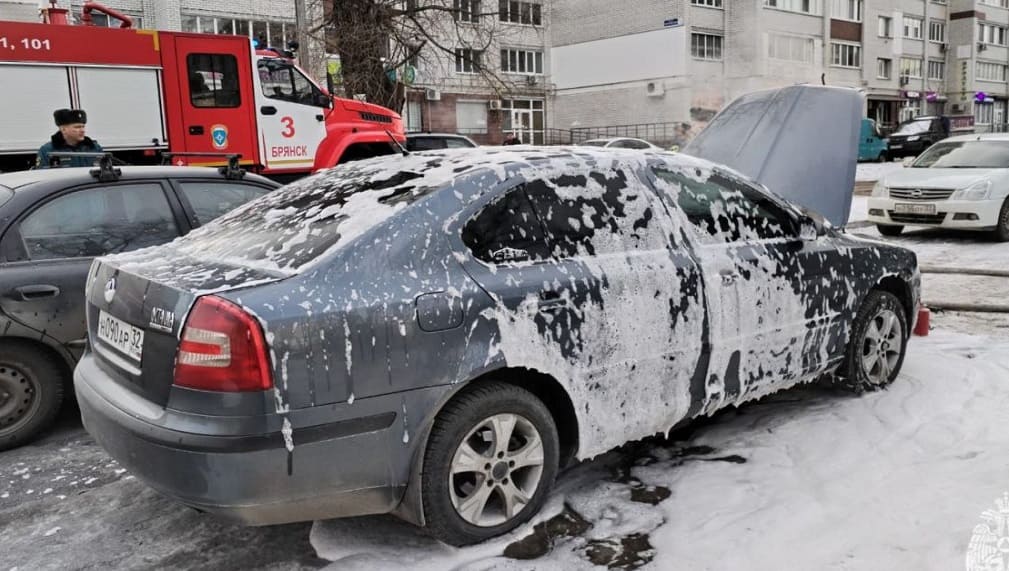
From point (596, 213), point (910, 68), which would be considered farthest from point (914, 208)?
point (910, 68)

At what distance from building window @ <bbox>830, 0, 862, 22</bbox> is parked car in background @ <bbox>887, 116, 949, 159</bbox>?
14.6 metres

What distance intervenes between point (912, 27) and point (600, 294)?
59267mm

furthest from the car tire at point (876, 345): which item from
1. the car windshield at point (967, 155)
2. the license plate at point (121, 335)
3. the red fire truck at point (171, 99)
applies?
the car windshield at point (967, 155)

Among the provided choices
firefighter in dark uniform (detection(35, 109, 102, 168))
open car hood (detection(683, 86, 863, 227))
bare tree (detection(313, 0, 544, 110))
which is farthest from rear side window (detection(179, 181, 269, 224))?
bare tree (detection(313, 0, 544, 110))

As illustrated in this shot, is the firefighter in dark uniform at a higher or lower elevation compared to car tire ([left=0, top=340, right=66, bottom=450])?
higher

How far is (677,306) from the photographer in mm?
3551

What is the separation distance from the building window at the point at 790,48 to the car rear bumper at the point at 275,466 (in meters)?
44.7

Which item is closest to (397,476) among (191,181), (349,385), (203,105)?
(349,385)

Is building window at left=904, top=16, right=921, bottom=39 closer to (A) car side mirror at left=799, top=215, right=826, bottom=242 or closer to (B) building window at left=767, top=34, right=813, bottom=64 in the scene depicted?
(B) building window at left=767, top=34, right=813, bottom=64

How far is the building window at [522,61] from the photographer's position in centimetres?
4366

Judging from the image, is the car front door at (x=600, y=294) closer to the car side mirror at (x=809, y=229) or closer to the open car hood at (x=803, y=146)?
the car side mirror at (x=809, y=229)

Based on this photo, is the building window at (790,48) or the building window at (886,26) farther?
the building window at (886,26)

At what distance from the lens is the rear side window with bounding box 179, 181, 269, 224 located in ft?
16.0

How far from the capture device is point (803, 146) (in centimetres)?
751
